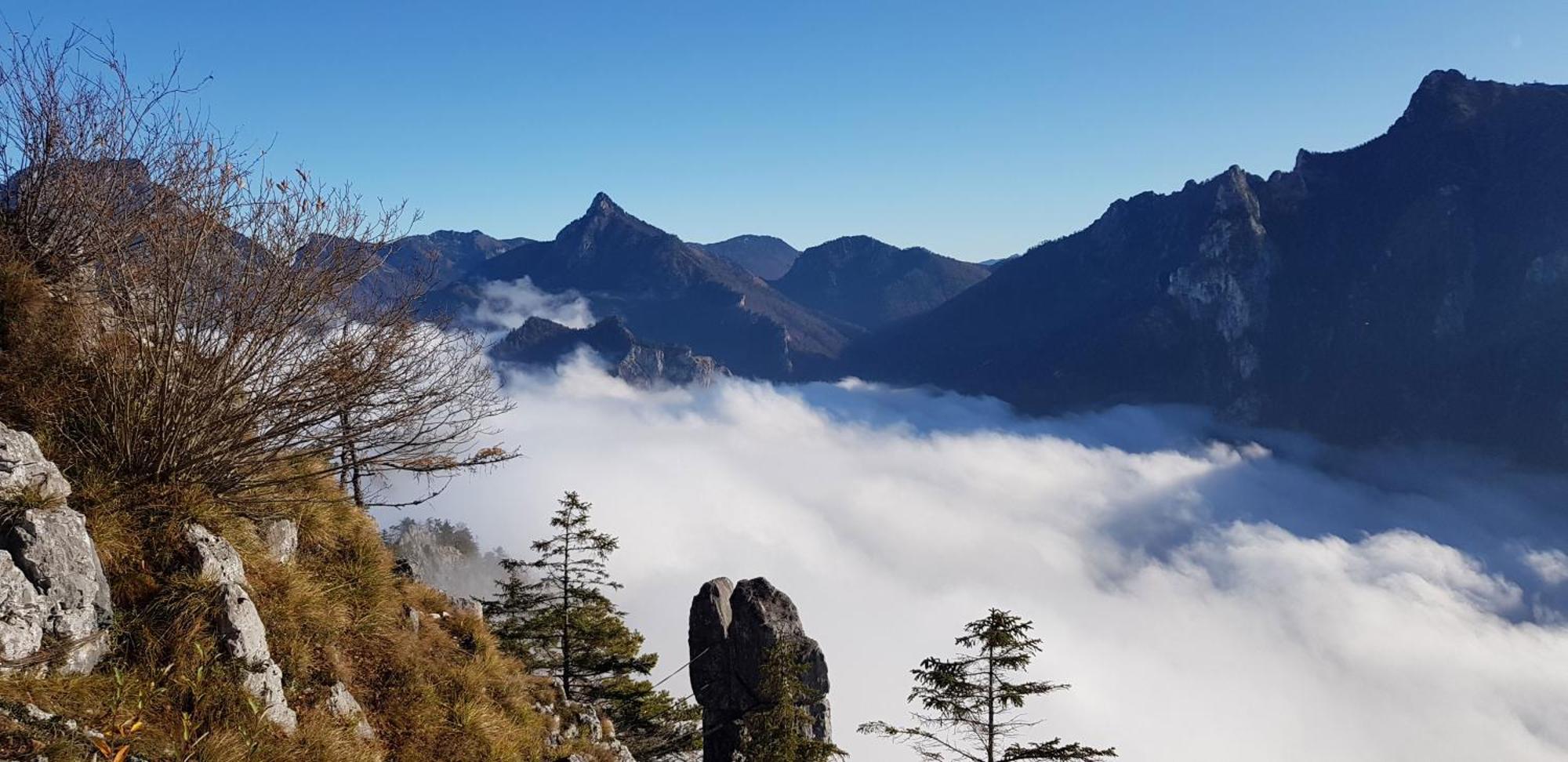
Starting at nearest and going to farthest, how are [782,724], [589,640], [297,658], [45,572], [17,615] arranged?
[17,615] < [45,572] < [297,658] < [782,724] < [589,640]

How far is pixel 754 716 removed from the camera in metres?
19.3

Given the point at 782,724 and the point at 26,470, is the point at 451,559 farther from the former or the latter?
the point at 26,470

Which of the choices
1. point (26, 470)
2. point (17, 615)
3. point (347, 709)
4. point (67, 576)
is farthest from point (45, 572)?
point (347, 709)

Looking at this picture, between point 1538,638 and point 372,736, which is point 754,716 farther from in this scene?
point 1538,638

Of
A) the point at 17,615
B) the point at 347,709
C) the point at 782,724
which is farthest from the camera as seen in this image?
the point at 782,724

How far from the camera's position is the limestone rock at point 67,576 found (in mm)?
5109

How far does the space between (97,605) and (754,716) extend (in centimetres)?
1645

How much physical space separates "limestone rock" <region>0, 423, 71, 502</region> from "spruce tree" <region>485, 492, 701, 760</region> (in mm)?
17173

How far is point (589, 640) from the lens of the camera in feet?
76.7

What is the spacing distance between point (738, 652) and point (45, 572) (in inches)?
918

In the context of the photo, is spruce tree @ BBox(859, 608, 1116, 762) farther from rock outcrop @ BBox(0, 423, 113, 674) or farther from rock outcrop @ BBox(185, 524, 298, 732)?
rock outcrop @ BBox(0, 423, 113, 674)

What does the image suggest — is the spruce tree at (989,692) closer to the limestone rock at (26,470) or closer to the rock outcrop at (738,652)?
the rock outcrop at (738,652)

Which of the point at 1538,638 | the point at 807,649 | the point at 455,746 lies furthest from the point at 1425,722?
the point at 455,746

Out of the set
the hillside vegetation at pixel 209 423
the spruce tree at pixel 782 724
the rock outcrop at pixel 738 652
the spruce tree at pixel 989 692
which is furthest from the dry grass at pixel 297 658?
the rock outcrop at pixel 738 652
